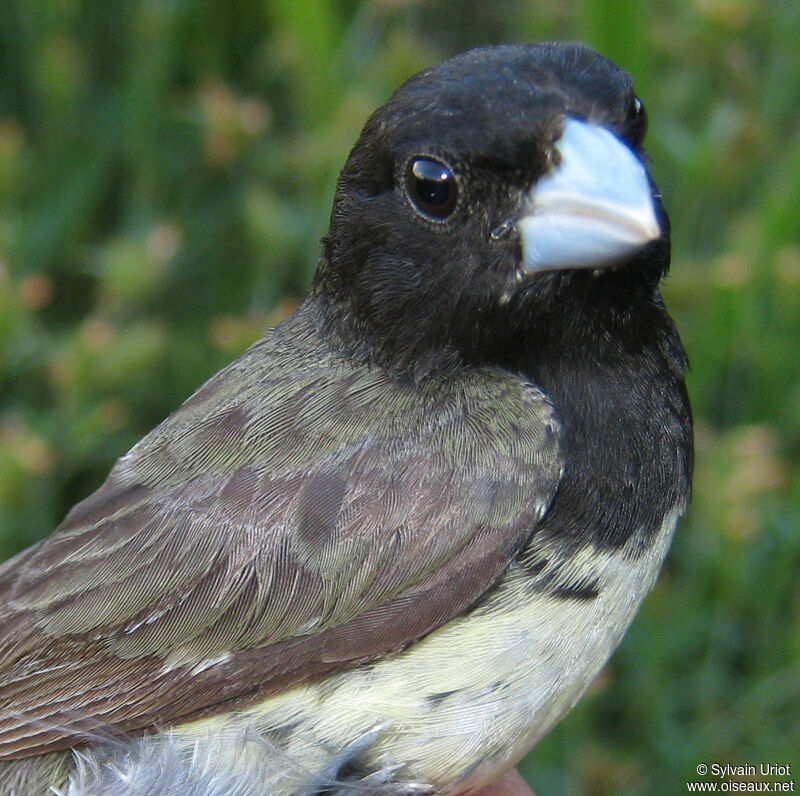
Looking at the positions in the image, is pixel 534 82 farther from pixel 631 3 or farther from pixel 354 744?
pixel 631 3

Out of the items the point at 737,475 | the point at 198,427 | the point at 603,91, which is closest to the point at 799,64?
the point at 737,475

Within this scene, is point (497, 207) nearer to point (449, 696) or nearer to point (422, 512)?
point (422, 512)

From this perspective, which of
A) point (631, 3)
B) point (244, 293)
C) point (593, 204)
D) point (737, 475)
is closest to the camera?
point (593, 204)

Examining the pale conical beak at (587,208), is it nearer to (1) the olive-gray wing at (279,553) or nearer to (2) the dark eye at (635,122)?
(2) the dark eye at (635,122)

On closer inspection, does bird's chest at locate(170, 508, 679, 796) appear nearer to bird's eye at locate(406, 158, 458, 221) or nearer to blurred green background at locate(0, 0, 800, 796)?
bird's eye at locate(406, 158, 458, 221)

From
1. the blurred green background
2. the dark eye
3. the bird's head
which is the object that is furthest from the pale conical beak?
the blurred green background

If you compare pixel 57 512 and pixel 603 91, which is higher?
pixel 603 91

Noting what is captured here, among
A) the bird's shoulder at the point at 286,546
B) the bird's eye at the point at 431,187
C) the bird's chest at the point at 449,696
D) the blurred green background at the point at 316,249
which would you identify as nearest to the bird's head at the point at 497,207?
the bird's eye at the point at 431,187
